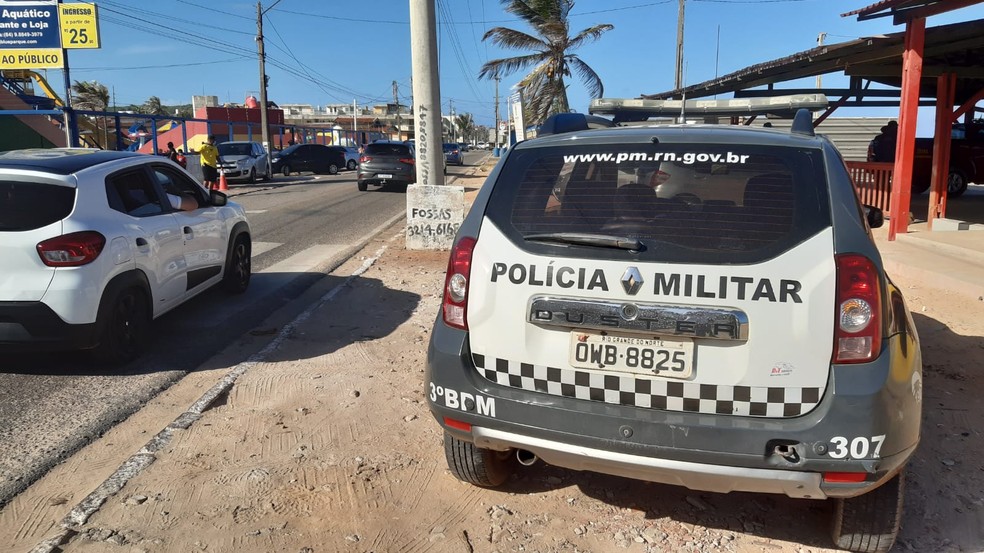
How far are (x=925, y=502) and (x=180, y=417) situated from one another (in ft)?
13.3

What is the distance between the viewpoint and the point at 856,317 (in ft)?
8.73

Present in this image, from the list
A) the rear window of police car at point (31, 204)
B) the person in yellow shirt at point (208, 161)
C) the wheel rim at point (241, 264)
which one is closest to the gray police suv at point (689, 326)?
the rear window of police car at point (31, 204)

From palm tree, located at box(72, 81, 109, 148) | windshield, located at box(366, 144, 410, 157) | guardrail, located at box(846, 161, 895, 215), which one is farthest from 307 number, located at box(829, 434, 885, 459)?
palm tree, located at box(72, 81, 109, 148)

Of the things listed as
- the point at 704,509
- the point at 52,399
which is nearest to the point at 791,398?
the point at 704,509

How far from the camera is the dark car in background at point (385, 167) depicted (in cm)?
2292

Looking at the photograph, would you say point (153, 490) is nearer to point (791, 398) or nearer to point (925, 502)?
point (791, 398)

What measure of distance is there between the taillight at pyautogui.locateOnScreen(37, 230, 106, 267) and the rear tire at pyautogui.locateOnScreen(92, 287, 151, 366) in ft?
1.17

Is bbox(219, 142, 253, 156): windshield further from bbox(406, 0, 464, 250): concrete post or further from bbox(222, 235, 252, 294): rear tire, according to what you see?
bbox(222, 235, 252, 294): rear tire

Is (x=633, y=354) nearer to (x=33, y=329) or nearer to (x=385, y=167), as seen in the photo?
(x=33, y=329)

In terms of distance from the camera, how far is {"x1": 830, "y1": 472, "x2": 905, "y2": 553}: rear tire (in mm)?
2920

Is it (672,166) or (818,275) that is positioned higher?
(672,166)

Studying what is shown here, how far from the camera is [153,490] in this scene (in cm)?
355

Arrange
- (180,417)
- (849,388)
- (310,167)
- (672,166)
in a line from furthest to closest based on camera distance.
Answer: (310,167)
(180,417)
(672,166)
(849,388)

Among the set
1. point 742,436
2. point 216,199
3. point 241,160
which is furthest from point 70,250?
point 241,160
